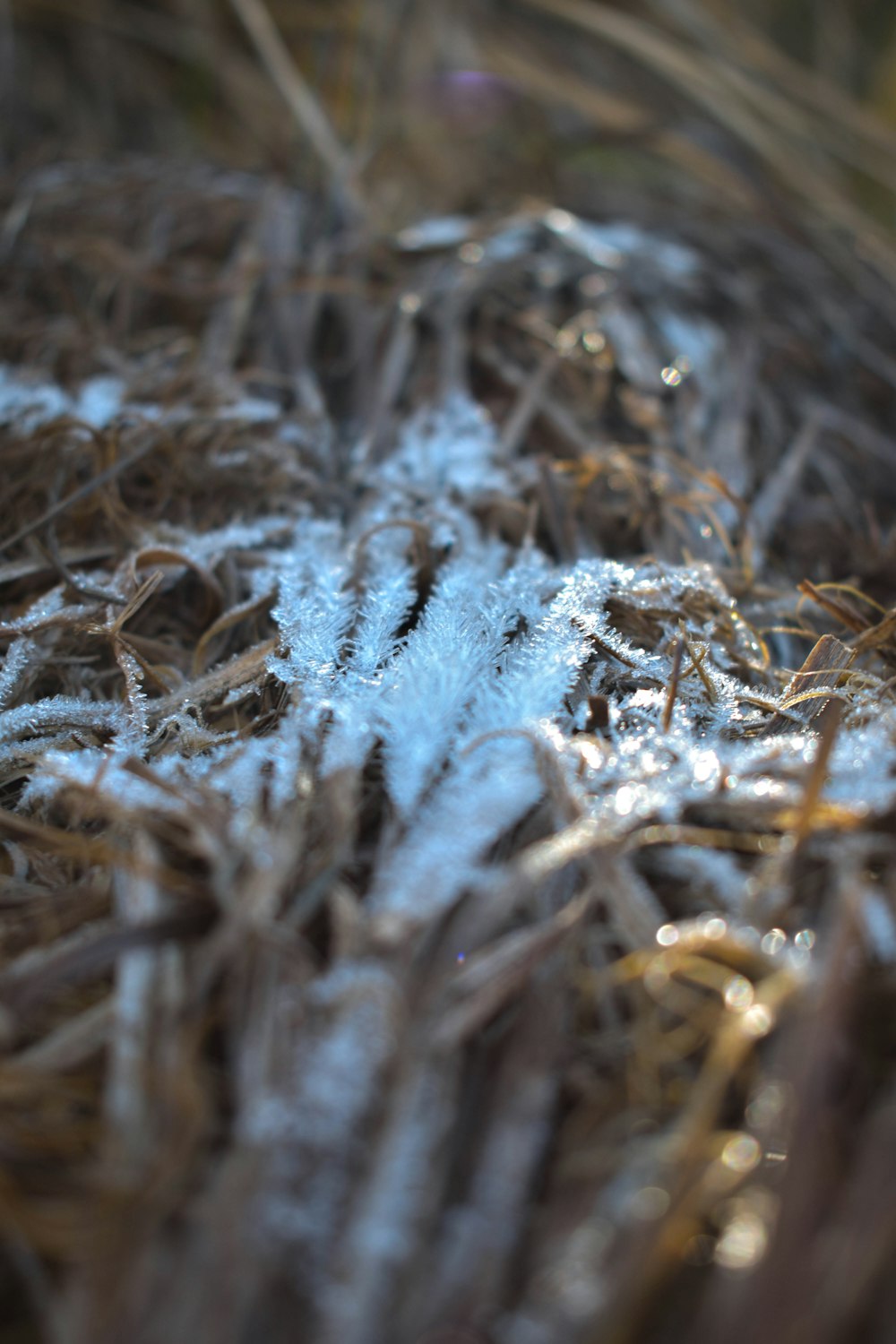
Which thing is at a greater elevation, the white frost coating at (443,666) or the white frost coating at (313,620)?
the white frost coating at (443,666)

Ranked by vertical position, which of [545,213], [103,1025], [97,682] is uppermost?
[545,213]

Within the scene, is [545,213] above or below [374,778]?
above

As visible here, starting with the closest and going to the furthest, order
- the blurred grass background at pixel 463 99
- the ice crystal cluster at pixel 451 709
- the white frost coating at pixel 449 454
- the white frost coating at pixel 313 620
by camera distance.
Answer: the ice crystal cluster at pixel 451 709 < the white frost coating at pixel 313 620 < the white frost coating at pixel 449 454 < the blurred grass background at pixel 463 99

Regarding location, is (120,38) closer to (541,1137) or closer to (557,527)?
(557,527)

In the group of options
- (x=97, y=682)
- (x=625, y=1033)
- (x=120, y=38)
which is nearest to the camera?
(x=625, y=1033)

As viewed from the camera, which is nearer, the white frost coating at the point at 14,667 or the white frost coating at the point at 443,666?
the white frost coating at the point at 443,666

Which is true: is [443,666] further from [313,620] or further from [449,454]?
[449,454]

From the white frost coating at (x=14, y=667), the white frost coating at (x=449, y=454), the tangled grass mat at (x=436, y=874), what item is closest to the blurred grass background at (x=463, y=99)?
the white frost coating at (x=449, y=454)

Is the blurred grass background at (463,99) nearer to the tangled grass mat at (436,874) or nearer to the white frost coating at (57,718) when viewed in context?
the tangled grass mat at (436,874)

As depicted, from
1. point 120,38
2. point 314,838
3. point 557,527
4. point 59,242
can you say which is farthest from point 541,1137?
point 120,38
